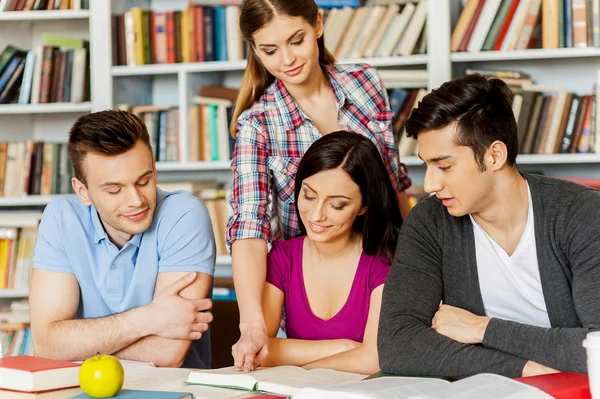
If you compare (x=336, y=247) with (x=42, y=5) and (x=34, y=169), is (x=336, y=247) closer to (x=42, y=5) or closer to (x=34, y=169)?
(x=34, y=169)

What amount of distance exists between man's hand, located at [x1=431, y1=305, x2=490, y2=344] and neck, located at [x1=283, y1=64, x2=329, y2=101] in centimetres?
74

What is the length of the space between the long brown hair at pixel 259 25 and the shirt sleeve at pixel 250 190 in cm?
9

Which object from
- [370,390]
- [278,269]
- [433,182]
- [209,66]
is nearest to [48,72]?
[209,66]

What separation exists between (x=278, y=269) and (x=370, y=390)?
99cm

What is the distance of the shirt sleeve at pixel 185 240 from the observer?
2070 millimetres

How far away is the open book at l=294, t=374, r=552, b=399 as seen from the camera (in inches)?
42.3

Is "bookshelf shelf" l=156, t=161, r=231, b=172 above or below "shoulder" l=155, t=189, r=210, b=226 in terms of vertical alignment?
above

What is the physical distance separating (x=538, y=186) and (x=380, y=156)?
428 millimetres

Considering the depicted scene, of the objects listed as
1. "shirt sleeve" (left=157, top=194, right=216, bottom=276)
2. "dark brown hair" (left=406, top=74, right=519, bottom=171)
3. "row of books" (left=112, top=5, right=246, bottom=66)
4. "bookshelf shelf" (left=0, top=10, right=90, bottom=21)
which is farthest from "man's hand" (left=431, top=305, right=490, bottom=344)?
"bookshelf shelf" (left=0, top=10, right=90, bottom=21)

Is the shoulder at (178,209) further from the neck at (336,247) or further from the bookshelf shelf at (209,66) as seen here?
the bookshelf shelf at (209,66)

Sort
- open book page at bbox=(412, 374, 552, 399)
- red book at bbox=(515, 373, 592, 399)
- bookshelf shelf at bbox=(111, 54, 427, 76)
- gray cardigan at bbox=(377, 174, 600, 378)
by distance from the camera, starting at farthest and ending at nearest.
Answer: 1. bookshelf shelf at bbox=(111, 54, 427, 76)
2. gray cardigan at bbox=(377, 174, 600, 378)
3. red book at bbox=(515, 373, 592, 399)
4. open book page at bbox=(412, 374, 552, 399)

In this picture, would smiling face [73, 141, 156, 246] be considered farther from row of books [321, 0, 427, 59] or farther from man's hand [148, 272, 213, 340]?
row of books [321, 0, 427, 59]

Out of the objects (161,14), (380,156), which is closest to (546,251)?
(380,156)

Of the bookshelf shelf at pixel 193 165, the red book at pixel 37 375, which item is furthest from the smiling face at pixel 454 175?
the bookshelf shelf at pixel 193 165
